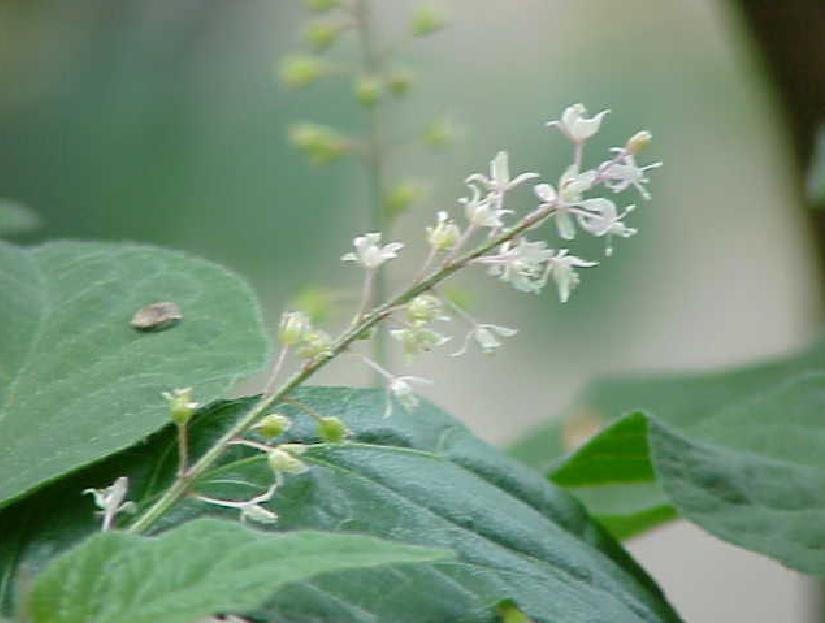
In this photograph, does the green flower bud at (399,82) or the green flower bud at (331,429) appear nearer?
the green flower bud at (331,429)

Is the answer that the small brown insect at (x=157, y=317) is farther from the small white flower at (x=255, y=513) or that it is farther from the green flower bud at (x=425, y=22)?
the green flower bud at (x=425, y=22)

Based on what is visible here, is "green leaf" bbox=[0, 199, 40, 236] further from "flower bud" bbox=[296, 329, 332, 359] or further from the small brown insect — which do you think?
"flower bud" bbox=[296, 329, 332, 359]

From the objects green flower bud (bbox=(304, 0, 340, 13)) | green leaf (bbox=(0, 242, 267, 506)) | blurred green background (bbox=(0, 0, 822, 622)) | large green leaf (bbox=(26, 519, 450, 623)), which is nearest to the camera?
large green leaf (bbox=(26, 519, 450, 623))

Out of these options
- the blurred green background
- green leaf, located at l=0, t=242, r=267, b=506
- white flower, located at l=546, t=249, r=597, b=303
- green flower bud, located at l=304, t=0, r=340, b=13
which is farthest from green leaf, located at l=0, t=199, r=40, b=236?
the blurred green background

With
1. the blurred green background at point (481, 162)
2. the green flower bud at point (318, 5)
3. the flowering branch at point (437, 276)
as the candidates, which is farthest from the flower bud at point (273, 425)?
the blurred green background at point (481, 162)

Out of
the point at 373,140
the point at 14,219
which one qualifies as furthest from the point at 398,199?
the point at 14,219

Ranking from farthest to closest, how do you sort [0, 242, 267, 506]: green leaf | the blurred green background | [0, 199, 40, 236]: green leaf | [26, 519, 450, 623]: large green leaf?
the blurred green background → [0, 199, 40, 236]: green leaf → [0, 242, 267, 506]: green leaf → [26, 519, 450, 623]: large green leaf

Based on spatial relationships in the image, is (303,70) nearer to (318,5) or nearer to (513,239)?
(318,5)
